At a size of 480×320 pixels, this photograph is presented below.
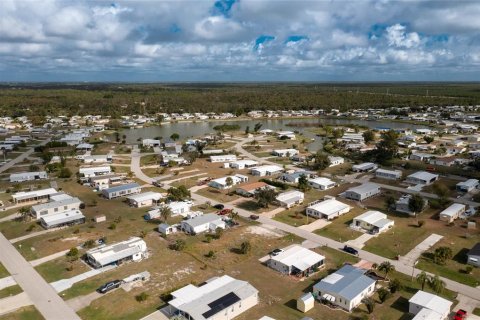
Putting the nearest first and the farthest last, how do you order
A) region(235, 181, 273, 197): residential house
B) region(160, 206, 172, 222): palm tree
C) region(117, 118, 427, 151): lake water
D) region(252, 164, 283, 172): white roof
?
region(160, 206, 172, 222): palm tree
region(235, 181, 273, 197): residential house
region(252, 164, 283, 172): white roof
region(117, 118, 427, 151): lake water

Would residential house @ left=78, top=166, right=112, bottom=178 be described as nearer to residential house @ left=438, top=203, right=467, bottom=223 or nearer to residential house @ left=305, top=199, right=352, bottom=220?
residential house @ left=305, top=199, right=352, bottom=220

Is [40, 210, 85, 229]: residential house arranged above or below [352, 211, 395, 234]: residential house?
above

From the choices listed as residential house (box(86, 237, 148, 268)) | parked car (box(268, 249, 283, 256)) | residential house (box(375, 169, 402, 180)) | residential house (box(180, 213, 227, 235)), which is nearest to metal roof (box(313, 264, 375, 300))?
parked car (box(268, 249, 283, 256))

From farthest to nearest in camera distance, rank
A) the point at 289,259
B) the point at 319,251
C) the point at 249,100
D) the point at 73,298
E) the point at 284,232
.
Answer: the point at 249,100 < the point at 284,232 < the point at 319,251 < the point at 289,259 < the point at 73,298

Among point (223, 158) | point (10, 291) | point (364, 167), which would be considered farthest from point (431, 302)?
point (223, 158)

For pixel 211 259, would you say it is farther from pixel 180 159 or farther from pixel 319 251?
pixel 180 159

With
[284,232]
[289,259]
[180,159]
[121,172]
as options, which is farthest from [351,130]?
[289,259]

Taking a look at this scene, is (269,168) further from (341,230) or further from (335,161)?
(341,230)

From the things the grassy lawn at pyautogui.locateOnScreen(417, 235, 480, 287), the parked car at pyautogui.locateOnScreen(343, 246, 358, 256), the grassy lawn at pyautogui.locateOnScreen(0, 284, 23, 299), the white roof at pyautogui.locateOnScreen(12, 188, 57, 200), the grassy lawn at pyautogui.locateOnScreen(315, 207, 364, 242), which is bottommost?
the grassy lawn at pyautogui.locateOnScreen(417, 235, 480, 287)
